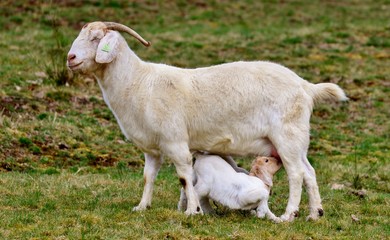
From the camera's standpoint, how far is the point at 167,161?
532 inches

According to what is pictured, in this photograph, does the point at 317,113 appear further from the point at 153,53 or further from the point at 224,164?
the point at 224,164

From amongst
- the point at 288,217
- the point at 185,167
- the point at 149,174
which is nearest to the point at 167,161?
the point at 149,174

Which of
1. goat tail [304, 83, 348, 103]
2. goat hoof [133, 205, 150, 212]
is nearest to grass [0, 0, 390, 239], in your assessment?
goat hoof [133, 205, 150, 212]

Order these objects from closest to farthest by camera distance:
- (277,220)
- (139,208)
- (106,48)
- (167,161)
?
(277,220) < (106,48) < (139,208) < (167,161)

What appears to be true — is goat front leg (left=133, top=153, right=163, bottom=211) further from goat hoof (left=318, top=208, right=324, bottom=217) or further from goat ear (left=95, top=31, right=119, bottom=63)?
goat hoof (left=318, top=208, right=324, bottom=217)

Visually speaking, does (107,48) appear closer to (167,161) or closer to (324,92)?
(324,92)

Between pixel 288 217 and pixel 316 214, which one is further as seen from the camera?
pixel 316 214

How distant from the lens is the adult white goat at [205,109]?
9148 millimetres

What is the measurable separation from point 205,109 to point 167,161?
4.37 meters

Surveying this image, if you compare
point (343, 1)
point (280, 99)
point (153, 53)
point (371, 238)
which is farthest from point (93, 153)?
point (343, 1)

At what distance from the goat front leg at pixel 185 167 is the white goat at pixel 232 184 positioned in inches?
6.2

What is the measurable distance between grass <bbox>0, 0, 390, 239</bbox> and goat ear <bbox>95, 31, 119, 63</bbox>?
1.71 metres

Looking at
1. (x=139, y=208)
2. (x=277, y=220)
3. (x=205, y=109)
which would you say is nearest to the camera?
(x=277, y=220)

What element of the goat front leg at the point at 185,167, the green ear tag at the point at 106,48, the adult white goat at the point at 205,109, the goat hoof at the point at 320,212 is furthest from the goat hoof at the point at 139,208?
the goat hoof at the point at 320,212
